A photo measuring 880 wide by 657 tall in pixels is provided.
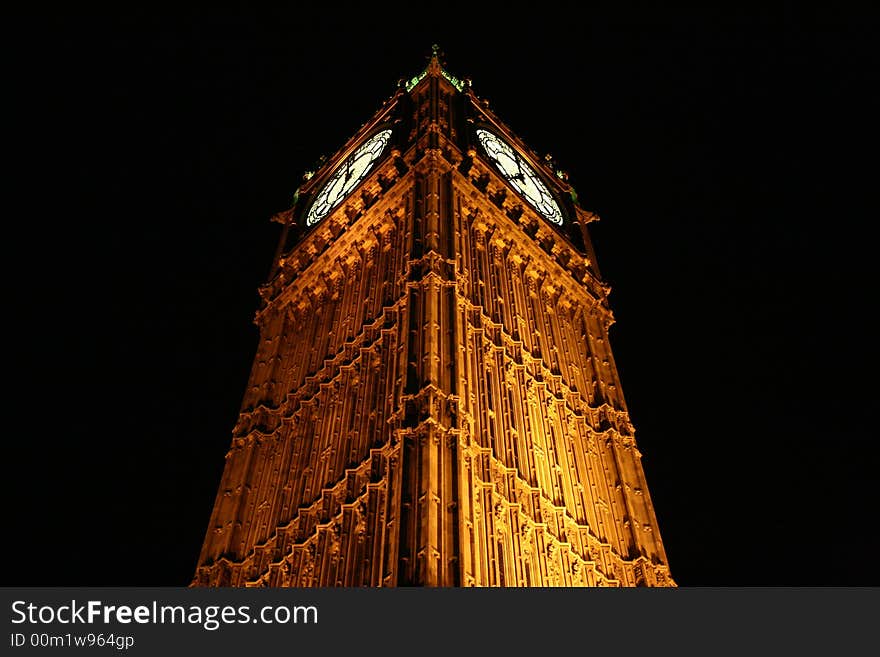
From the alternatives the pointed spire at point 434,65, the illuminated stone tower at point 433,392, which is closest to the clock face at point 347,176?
the illuminated stone tower at point 433,392

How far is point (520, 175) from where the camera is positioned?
33531 mm

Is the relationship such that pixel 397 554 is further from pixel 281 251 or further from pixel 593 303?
pixel 281 251

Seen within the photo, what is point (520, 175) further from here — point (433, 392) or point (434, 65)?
point (433, 392)

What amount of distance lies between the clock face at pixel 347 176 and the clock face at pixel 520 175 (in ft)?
10.1

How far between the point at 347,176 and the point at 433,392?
14.0 meters

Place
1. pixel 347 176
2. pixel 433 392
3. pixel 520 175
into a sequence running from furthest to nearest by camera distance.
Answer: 1. pixel 520 175
2. pixel 347 176
3. pixel 433 392

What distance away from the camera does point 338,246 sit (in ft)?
98.5

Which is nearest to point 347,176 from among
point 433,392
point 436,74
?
point 436,74

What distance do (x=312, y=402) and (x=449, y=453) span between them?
6469mm

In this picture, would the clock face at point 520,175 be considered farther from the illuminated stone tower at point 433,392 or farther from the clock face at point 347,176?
the clock face at point 347,176

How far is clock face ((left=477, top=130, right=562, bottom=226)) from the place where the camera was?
107 feet

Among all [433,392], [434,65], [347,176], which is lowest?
[433,392]

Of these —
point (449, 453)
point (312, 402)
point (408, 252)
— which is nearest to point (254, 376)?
point (312, 402)

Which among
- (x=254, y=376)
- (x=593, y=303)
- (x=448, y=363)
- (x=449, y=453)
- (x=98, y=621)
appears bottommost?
(x=98, y=621)
